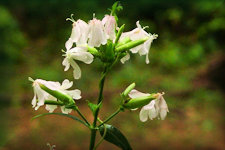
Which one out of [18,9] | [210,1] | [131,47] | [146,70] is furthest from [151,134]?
[18,9]

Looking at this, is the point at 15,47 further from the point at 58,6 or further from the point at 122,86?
the point at 122,86

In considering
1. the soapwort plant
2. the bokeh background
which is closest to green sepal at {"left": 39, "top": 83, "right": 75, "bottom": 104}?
the soapwort plant

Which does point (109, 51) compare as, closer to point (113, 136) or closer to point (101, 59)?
point (101, 59)

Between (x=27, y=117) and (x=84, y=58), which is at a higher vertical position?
(x=27, y=117)

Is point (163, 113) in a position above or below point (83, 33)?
below

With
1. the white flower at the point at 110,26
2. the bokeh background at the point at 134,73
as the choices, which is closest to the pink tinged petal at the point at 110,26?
the white flower at the point at 110,26

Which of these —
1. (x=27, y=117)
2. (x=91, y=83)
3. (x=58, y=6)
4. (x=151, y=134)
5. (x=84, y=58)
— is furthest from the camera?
(x=58, y=6)

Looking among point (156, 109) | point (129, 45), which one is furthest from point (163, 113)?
point (129, 45)
